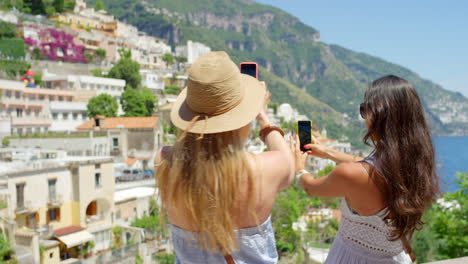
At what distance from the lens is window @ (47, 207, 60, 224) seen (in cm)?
1961

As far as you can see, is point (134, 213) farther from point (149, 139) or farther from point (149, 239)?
point (149, 139)

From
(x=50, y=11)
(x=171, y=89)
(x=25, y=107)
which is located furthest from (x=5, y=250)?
(x=50, y=11)

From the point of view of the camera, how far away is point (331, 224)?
3141 centimetres

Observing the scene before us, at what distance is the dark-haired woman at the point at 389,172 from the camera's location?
7.17 feet

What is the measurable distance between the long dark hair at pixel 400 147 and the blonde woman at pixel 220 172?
53 centimetres

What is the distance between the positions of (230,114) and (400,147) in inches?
36.8

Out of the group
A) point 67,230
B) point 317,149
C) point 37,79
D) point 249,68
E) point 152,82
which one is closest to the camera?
point 249,68

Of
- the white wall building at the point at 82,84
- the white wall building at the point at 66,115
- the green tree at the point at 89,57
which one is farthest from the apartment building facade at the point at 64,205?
the green tree at the point at 89,57

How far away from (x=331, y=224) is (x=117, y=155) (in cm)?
1741

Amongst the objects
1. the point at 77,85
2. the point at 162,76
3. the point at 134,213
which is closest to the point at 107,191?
the point at 134,213

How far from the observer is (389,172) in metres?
2.18

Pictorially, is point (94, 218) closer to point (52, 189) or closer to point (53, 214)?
point (53, 214)

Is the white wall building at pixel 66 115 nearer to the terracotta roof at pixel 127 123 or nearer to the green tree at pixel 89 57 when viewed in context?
the terracotta roof at pixel 127 123

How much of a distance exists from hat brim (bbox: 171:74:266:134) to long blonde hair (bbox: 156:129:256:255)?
0.05 metres
